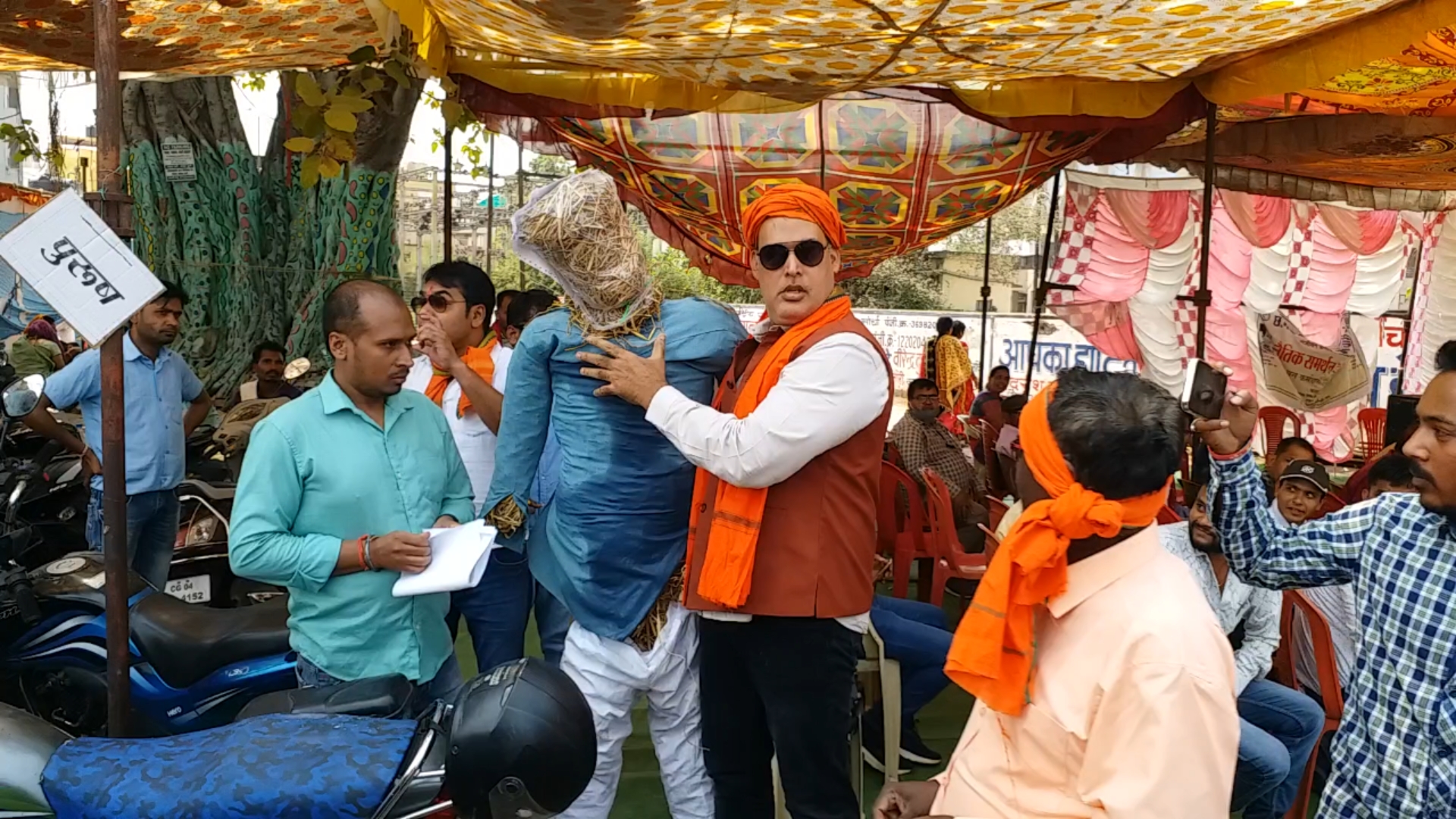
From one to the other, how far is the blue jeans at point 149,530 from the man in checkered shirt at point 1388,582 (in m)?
4.12

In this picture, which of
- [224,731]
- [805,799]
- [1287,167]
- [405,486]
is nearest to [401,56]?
[405,486]

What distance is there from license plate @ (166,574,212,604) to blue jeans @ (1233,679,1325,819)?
13.5 feet

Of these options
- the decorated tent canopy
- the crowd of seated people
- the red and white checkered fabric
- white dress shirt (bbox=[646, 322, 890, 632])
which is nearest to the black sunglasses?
white dress shirt (bbox=[646, 322, 890, 632])

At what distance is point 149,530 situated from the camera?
4.51m

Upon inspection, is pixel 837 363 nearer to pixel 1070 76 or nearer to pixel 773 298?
pixel 773 298

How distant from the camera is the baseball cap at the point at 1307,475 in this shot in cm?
369

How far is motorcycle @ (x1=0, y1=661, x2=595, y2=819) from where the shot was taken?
1835 millimetres

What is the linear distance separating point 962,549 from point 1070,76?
7.82ft

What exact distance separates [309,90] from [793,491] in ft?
8.29

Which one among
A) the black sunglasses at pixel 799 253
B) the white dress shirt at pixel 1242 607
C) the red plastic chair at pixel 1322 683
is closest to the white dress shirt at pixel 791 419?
the black sunglasses at pixel 799 253

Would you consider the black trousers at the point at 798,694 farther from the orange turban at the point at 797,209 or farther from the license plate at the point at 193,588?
the license plate at the point at 193,588

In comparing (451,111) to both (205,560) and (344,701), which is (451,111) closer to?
(205,560)

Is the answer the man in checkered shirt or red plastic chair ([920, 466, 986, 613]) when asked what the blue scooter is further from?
red plastic chair ([920, 466, 986, 613])

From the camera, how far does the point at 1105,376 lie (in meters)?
1.50
